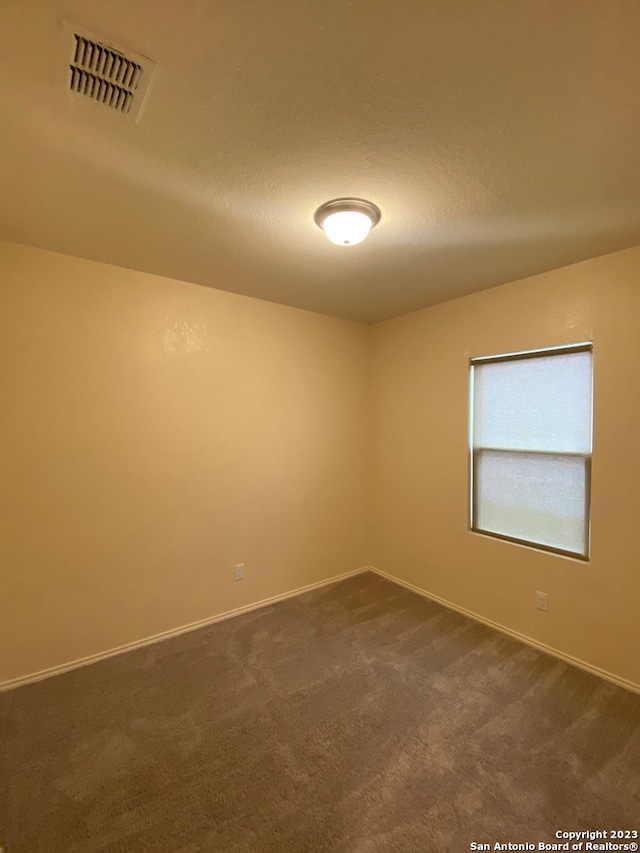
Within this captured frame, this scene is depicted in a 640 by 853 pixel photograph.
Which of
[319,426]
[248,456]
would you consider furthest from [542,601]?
[248,456]

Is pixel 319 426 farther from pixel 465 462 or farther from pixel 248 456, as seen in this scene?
pixel 465 462

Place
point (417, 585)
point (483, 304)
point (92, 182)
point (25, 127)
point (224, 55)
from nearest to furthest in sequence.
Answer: point (224, 55) → point (25, 127) → point (92, 182) → point (483, 304) → point (417, 585)

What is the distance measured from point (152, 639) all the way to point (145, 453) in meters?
1.30

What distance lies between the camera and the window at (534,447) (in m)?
2.39

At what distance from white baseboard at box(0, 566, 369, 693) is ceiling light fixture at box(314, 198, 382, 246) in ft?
9.04

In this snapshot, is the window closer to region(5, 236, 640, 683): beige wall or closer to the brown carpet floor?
region(5, 236, 640, 683): beige wall

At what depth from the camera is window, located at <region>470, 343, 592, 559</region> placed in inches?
94.0

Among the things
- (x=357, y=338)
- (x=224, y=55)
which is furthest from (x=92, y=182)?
(x=357, y=338)

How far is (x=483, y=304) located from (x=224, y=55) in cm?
236

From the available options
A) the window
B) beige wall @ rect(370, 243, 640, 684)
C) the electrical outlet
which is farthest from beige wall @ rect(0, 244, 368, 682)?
the electrical outlet

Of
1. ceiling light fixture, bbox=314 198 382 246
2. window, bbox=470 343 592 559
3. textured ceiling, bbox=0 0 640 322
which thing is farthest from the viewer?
window, bbox=470 343 592 559

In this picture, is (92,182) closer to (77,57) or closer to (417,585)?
(77,57)

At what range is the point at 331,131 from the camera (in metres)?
1.30

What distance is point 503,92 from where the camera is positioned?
3.80 ft
